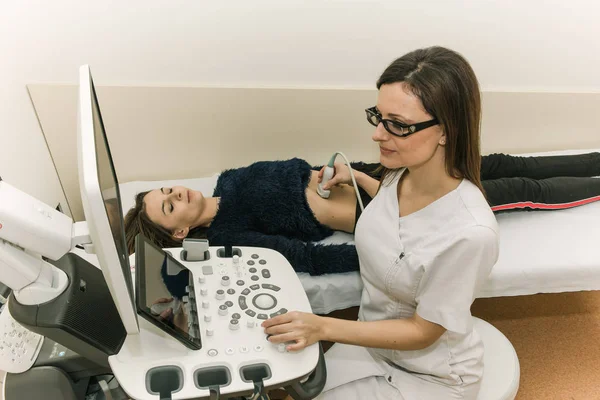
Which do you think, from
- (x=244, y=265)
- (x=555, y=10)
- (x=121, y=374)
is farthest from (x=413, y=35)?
(x=121, y=374)

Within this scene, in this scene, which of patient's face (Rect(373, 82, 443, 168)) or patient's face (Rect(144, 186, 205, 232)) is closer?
patient's face (Rect(373, 82, 443, 168))

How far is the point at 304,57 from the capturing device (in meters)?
1.77

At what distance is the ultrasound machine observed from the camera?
2.32 ft

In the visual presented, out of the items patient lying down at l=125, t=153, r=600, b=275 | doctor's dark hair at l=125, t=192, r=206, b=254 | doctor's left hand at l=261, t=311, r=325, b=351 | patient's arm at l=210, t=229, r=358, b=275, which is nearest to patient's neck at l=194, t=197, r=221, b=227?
patient lying down at l=125, t=153, r=600, b=275

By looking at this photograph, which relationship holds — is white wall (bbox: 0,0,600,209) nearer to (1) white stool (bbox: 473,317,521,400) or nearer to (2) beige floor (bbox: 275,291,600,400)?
(2) beige floor (bbox: 275,291,600,400)

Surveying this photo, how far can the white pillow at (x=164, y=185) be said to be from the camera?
1758 mm

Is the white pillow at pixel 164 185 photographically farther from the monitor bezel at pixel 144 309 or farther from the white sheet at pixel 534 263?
the monitor bezel at pixel 144 309

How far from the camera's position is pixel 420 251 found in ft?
3.29

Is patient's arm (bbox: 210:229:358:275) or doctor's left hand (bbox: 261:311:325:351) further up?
doctor's left hand (bbox: 261:311:325:351)

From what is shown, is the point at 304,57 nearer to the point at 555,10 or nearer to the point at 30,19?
the point at 30,19

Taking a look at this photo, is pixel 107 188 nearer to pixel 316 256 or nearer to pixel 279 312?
pixel 279 312

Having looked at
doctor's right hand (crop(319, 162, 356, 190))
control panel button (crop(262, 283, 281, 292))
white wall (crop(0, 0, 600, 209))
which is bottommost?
control panel button (crop(262, 283, 281, 292))

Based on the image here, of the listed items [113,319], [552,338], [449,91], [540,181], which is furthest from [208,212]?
[552,338]

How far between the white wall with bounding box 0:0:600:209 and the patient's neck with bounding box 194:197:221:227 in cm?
50
